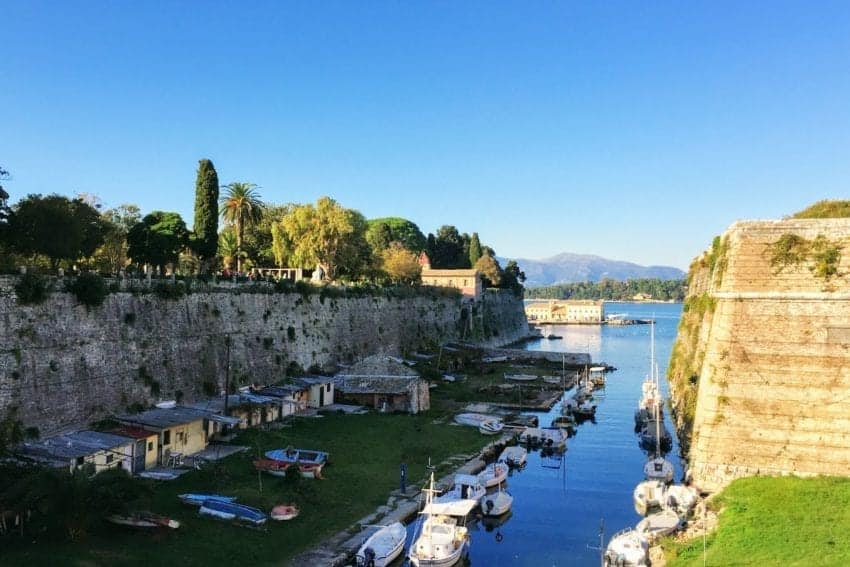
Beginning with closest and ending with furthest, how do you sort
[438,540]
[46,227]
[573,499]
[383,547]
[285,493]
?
[383,547] → [438,540] → [285,493] → [573,499] → [46,227]

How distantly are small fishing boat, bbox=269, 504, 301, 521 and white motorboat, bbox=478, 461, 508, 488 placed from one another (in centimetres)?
812

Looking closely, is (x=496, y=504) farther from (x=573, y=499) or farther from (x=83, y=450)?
(x=83, y=450)

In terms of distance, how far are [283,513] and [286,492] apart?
2.14 m

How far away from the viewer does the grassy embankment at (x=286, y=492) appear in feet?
52.1

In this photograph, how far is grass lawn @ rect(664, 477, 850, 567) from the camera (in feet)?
50.9

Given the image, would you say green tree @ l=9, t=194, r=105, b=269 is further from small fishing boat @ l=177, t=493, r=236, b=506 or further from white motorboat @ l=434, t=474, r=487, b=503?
white motorboat @ l=434, t=474, r=487, b=503

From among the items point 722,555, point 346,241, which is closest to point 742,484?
point 722,555

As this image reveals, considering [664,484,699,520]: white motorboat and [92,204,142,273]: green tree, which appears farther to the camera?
[92,204,142,273]: green tree

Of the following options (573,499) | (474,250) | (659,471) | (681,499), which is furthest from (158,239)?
(474,250)

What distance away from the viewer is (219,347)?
3247cm

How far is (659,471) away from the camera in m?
25.8

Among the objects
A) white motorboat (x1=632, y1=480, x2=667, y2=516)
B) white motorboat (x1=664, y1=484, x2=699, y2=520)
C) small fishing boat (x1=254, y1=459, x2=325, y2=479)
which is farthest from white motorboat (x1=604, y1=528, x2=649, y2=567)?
small fishing boat (x1=254, y1=459, x2=325, y2=479)

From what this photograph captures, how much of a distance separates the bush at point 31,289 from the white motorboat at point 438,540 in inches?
595

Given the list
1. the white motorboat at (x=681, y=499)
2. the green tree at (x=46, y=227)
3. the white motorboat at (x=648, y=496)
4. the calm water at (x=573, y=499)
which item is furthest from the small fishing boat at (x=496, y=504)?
the green tree at (x=46, y=227)
